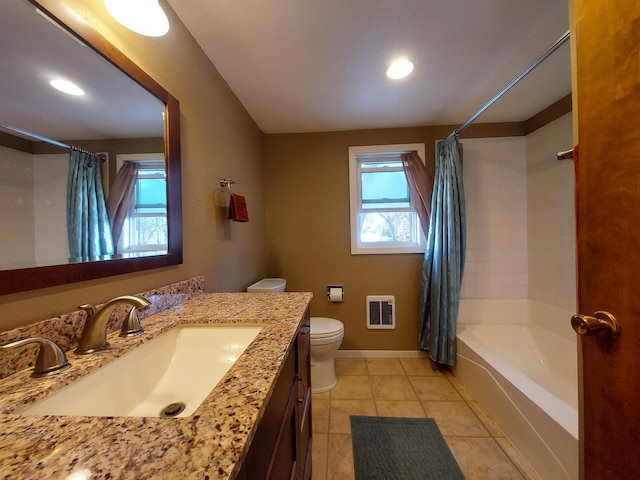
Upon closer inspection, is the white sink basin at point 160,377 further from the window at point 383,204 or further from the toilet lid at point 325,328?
the window at point 383,204

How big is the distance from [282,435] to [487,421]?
4.98 feet

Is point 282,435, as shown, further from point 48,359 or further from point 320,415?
point 320,415

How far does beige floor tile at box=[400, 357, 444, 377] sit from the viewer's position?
2.03 m

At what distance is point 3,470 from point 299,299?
0.82 m

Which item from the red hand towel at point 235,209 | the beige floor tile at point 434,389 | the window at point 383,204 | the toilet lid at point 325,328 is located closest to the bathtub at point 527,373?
the beige floor tile at point 434,389

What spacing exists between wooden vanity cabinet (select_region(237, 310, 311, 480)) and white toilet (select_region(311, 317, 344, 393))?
0.74 meters

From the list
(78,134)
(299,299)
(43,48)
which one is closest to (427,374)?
(299,299)

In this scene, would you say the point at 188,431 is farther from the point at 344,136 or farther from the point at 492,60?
the point at 344,136

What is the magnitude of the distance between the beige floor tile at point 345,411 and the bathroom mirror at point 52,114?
140 centimetres

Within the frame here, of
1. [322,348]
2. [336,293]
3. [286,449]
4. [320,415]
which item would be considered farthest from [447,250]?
[286,449]

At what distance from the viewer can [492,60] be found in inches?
57.5

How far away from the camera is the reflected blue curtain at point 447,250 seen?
195 centimetres

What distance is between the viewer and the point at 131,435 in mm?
354

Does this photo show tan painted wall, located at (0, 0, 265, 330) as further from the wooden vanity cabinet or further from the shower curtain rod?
the wooden vanity cabinet
